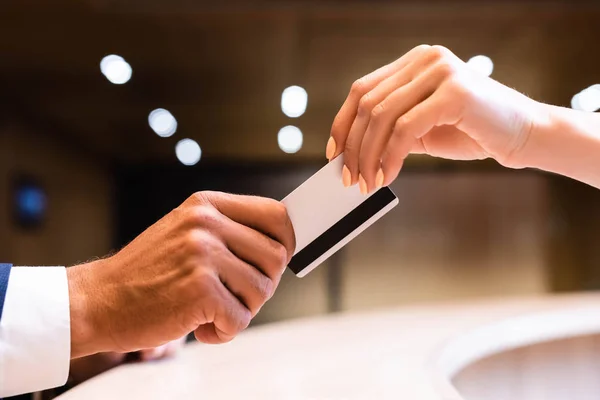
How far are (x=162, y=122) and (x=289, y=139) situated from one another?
55cm

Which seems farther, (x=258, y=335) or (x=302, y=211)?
(x=258, y=335)

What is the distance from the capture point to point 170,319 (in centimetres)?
50

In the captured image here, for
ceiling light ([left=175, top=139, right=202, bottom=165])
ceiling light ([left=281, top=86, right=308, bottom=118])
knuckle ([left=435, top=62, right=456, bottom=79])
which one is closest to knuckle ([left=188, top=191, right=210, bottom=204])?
knuckle ([left=435, top=62, right=456, bottom=79])

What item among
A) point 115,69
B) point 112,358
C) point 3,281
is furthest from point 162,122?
point 3,281

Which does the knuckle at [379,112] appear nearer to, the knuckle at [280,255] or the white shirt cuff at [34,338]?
the knuckle at [280,255]

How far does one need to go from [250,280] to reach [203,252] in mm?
51

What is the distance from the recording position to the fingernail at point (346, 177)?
526 mm

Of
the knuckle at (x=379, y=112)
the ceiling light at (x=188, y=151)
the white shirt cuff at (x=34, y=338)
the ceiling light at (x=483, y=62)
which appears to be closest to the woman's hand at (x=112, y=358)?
the white shirt cuff at (x=34, y=338)

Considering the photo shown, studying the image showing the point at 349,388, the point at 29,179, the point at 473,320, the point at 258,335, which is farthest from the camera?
the point at 29,179

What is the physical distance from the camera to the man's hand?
497 mm

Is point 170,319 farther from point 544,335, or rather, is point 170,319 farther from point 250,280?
point 544,335

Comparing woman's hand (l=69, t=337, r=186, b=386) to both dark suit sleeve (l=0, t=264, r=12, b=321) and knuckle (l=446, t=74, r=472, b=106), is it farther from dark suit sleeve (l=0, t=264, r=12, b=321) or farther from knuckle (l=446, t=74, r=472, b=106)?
knuckle (l=446, t=74, r=472, b=106)

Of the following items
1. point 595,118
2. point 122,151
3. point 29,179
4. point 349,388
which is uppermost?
point 122,151

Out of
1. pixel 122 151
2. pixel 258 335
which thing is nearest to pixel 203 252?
pixel 258 335
